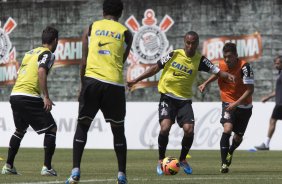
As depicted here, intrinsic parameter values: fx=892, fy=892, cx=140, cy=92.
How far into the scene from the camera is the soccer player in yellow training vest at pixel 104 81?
1021cm

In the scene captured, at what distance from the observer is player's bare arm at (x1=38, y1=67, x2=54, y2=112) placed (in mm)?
12148

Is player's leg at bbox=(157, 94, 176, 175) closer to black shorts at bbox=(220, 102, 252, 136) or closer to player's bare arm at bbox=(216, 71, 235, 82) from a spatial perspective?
player's bare arm at bbox=(216, 71, 235, 82)

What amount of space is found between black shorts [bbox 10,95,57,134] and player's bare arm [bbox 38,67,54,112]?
1.60ft

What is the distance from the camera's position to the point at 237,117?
15.1 m

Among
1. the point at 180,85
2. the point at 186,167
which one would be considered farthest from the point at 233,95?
A: the point at 186,167

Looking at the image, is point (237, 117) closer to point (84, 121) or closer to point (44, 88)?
point (44, 88)

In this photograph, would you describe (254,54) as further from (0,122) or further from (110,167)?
(110,167)

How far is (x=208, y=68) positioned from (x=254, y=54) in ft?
72.0

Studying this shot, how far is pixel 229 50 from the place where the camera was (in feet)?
48.0

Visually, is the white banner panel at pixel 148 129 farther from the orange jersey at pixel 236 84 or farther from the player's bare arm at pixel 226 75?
the player's bare arm at pixel 226 75

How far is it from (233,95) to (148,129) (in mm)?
10399

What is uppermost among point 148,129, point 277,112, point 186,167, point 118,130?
point 118,130

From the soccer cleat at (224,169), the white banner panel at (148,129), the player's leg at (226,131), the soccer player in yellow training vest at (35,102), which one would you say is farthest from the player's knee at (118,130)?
the white banner panel at (148,129)

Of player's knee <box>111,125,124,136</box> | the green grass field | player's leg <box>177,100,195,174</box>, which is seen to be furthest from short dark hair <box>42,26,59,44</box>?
player's knee <box>111,125,124,136</box>
